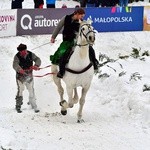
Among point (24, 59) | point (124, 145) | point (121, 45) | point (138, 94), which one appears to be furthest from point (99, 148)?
point (121, 45)

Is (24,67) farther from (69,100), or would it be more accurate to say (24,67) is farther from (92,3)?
(92,3)

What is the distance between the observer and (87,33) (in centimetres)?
972

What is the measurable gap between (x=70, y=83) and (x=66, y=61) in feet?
1.68

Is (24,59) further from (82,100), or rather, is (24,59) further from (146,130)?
(146,130)

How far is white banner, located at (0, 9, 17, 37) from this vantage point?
61.8ft

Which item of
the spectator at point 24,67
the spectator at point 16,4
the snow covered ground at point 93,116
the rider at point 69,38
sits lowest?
the snow covered ground at point 93,116

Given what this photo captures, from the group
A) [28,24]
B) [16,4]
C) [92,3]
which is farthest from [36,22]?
[92,3]

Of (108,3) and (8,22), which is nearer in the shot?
(8,22)

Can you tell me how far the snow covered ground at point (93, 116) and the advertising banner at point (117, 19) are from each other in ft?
12.2

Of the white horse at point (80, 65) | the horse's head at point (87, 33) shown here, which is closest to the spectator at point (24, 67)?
the white horse at point (80, 65)

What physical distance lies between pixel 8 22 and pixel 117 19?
191 inches

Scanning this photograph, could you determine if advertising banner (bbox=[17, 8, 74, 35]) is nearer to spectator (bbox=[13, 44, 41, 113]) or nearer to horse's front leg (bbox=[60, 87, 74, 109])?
spectator (bbox=[13, 44, 41, 113])

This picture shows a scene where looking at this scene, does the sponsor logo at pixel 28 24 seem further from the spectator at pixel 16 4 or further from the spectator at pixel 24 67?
the spectator at pixel 24 67

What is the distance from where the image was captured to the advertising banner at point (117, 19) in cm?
2027
